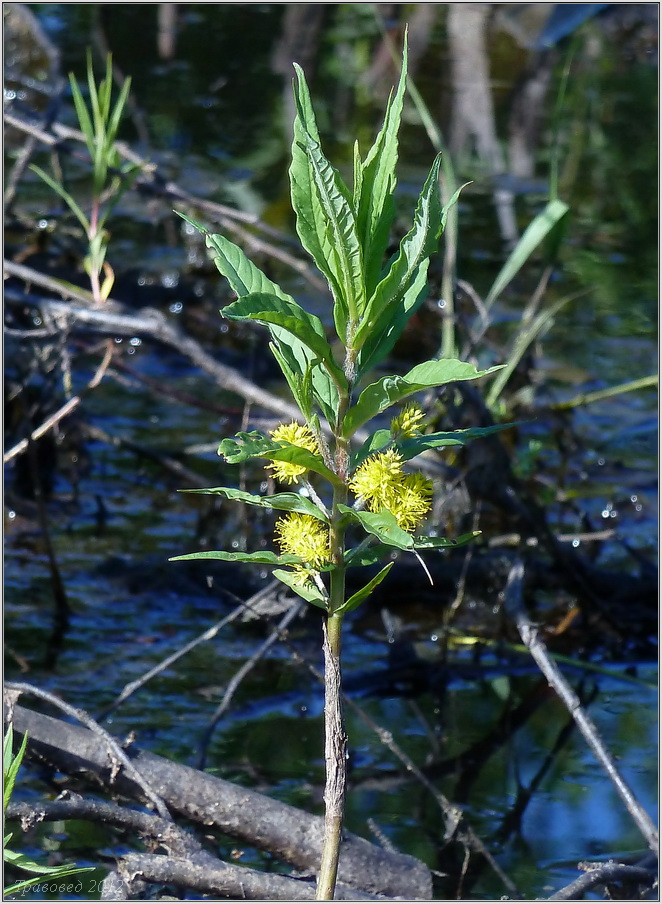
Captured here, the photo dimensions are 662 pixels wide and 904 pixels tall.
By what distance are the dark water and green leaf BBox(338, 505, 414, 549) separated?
143 cm

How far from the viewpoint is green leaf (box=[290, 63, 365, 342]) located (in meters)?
1.47

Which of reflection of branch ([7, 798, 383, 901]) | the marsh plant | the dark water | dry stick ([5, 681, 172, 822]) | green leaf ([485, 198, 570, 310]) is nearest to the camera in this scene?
the marsh plant

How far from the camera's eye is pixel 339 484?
62.0 inches

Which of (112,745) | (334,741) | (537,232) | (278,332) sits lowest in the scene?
(112,745)

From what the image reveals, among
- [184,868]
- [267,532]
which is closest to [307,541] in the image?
[184,868]

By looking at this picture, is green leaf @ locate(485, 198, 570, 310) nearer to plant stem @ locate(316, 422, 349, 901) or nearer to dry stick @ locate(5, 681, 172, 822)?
dry stick @ locate(5, 681, 172, 822)

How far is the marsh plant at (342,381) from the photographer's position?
4.91 ft

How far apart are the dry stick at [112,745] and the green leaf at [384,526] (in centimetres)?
109

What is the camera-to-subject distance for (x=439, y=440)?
1554mm

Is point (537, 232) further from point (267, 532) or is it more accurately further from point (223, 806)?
point (223, 806)

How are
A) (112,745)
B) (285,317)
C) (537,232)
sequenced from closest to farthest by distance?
1. (285,317)
2. (112,745)
3. (537,232)

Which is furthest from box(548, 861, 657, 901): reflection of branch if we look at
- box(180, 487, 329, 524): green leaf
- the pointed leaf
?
the pointed leaf

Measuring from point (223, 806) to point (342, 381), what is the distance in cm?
131

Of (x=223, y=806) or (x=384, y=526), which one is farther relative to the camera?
(x=223, y=806)
